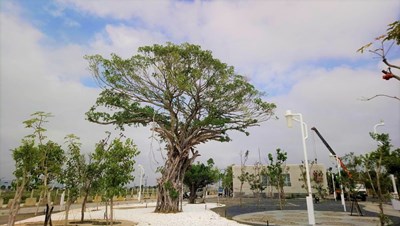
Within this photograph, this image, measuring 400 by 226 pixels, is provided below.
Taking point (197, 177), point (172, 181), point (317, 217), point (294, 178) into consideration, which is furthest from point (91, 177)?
point (294, 178)

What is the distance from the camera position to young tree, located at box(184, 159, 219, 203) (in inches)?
1395

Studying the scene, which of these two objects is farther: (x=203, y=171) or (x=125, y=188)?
(x=203, y=171)

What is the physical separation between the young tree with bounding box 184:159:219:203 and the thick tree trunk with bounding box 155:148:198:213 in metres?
11.6

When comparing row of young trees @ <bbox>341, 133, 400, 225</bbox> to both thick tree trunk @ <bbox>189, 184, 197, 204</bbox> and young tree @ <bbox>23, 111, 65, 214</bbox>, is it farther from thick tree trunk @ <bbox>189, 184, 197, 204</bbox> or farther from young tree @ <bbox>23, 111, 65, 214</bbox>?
thick tree trunk @ <bbox>189, 184, 197, 204</bbox>

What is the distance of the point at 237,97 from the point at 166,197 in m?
9.33

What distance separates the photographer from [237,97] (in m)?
22.0

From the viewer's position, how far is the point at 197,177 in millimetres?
35750

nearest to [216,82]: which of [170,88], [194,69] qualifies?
[194,69]

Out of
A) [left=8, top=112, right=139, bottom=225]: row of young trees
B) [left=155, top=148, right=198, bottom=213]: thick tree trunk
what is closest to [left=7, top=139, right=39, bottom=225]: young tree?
[left=8, top=112, right=139, bottom=225]: row of young trees

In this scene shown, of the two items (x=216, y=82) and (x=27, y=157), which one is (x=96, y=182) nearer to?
(x=27, y=157)

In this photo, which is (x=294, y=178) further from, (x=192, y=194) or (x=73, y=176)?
(x=73, y=176)

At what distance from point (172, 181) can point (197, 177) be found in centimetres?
1384

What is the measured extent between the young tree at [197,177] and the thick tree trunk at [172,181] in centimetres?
1159

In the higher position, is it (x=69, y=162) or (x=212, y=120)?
(x=212, y=120)
